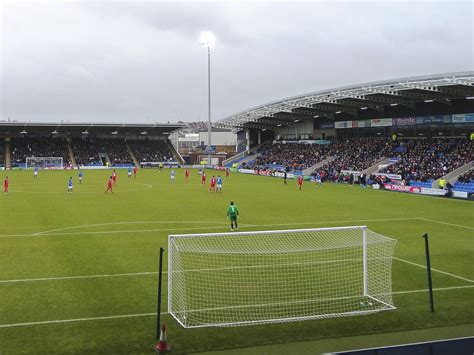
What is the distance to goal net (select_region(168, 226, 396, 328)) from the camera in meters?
11.7

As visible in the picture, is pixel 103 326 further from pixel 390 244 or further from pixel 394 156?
pixel 394 156

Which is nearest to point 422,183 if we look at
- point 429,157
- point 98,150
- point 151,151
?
point 429,157

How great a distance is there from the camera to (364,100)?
56656 millimetres

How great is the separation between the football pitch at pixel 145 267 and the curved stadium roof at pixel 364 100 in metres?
12.6

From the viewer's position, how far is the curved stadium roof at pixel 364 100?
4327 centimetres

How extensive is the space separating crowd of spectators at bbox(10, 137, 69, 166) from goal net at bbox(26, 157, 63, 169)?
4.61 ft

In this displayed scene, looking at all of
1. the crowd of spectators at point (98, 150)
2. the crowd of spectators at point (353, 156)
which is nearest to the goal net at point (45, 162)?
the crowd of spectators at point (98, 150)

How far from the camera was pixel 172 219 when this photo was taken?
2622 cm

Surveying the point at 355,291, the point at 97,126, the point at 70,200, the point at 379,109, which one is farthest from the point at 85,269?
the point at 97,126

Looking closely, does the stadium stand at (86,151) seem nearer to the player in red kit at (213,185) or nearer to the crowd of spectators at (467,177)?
the player in red kit at (213,185)

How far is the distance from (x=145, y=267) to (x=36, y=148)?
8292cm

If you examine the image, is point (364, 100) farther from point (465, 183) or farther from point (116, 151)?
point (116, 151)

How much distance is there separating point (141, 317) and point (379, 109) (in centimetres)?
5564

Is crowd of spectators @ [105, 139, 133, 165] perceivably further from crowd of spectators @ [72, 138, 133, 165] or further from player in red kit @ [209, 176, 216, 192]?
player in red kit @ [209, 176, 216, 192]
